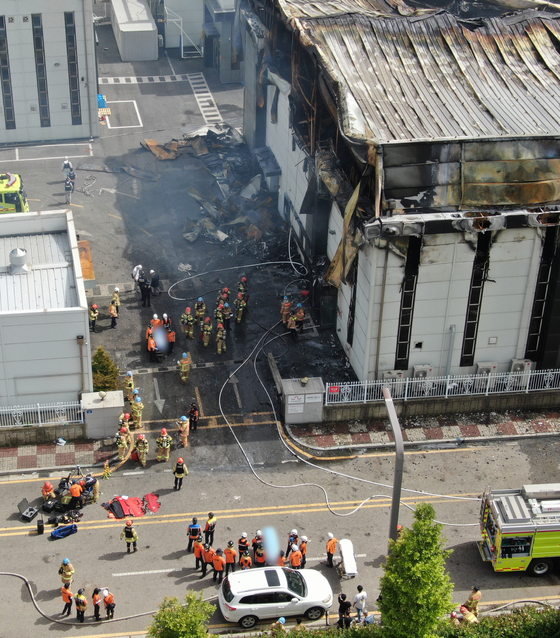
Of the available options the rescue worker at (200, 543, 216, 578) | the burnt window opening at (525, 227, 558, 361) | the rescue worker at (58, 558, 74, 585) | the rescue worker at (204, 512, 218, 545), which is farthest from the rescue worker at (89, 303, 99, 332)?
the burnt window opening at (525, 227, 558, 361)

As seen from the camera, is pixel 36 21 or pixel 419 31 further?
pixel 36 21

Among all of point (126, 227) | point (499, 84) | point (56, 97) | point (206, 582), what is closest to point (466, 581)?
point (206, 582)

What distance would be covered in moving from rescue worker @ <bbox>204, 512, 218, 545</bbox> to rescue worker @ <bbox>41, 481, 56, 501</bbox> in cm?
542

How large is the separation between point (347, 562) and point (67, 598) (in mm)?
8397

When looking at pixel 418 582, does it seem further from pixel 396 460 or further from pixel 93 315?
pixel 93 315

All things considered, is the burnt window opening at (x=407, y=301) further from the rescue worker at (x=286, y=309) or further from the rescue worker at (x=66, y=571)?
the rescue worker at (x=66, y=571)

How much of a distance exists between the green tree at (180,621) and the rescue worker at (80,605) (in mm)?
3792

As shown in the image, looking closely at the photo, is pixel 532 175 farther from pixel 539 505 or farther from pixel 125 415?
pixel 125 415

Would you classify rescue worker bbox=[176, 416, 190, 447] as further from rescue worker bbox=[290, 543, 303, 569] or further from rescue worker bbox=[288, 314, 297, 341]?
rescue worker bbox=[288, 314, 297, 341]

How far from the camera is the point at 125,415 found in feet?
112

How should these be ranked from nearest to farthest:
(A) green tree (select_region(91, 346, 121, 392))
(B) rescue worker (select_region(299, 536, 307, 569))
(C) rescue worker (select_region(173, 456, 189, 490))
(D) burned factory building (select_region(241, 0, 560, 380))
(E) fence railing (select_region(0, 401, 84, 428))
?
1. (B) rescue worker (select_region(299, 536, 307, 569))
2. (C) rescue worker (select_region(173, 456, 189, 490))
3. (D) burned factory building (select_region(241, 0, 560, 380))
4. (E) fence railing (select_region(0, 401, 84, 428))
5. (A) green tree (select_region(91, 346, 121, 392))

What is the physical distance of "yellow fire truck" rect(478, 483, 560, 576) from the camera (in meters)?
28.3

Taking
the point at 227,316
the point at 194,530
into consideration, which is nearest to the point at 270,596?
the point at 194,530

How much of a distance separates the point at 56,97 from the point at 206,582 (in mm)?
37137
